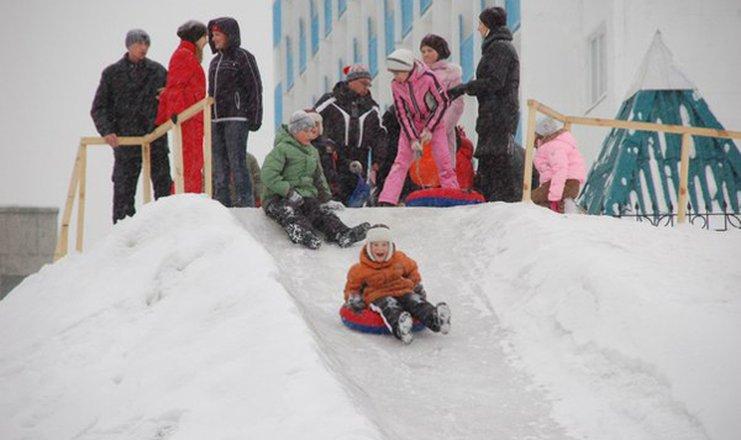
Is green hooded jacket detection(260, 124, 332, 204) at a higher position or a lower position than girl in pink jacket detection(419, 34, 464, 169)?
lower

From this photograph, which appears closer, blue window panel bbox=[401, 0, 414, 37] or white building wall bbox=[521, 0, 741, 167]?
white building wall bbox=[521, 0, 741, 167]

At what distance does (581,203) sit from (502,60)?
7392 mm

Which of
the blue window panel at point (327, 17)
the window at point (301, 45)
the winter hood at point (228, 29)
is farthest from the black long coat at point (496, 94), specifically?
the window at point (301, 45)

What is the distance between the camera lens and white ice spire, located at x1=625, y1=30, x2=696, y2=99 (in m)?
24.4

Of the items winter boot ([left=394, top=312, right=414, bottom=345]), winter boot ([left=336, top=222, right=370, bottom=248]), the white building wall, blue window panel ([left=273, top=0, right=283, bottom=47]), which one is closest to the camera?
winter boot ([left=394, top=312, right=414, bottom=345])

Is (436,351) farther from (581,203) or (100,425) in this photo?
(581,203)

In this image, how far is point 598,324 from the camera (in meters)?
12.4

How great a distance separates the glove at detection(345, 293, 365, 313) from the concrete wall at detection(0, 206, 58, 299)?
128 feet

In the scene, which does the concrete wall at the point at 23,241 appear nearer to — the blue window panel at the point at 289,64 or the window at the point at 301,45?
the blue window panel at the point at 289,64

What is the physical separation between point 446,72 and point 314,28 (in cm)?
3467

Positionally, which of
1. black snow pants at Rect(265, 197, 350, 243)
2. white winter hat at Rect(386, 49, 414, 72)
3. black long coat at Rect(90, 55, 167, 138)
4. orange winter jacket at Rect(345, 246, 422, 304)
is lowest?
orange winter jacket at Rect(345, 246, 422, 304)

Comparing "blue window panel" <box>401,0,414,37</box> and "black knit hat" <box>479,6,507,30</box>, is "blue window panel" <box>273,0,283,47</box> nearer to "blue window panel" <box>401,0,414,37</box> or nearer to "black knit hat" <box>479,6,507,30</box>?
"blue window panel" <box>401,0,414,37</box>

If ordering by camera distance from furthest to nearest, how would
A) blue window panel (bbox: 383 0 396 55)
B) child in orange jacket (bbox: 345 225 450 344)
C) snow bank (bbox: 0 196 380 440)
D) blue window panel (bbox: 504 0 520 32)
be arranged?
blue window panel (bbox: 383 0 396 55) → blue window panel (bbox: 504 0 520 32) → child in orange jacket (bbox: 345 225 450 344) → snow bank (bbox: 0 196 380 440)

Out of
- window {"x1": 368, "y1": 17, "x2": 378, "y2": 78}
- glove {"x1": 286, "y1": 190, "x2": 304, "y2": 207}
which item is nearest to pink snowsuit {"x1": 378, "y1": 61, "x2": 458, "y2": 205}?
glove {"x1": 286, "y1": 190, "x2": 304, "y2": 207}
